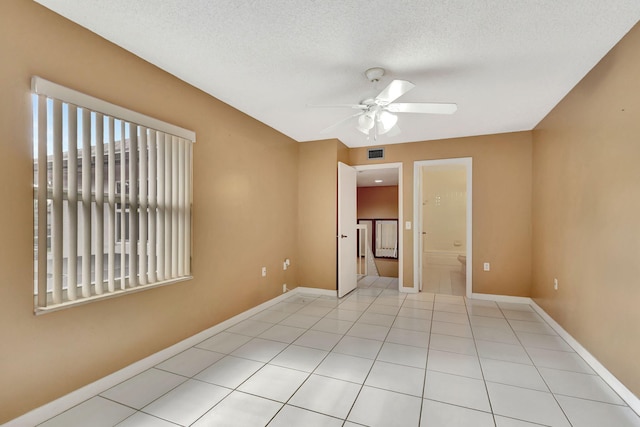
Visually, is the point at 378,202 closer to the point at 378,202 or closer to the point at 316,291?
the point at 378,202

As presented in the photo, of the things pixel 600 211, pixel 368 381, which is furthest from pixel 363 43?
pixel 368 381

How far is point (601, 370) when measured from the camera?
2.21 metres

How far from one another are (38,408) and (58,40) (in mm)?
2190

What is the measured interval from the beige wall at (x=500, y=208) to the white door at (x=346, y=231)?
1.48 m

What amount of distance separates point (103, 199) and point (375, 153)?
154 inches

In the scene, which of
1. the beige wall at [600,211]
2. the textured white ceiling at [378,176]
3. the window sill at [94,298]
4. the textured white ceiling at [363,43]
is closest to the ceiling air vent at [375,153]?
the textured white ceiling at [378,176]

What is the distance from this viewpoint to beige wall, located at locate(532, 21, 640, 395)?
6.24 ft

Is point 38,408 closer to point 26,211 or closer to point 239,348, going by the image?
point 26,211

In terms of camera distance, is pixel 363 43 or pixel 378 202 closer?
pixel 363 43

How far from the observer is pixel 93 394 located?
1.95m

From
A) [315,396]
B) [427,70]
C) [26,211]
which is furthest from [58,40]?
[315,396]

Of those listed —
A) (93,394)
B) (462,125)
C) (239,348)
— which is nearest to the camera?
(93,394)

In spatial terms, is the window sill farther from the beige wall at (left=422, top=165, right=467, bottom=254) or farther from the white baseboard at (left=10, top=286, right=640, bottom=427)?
the beige wall at (left=422, top=165, right=467, bottom=254)

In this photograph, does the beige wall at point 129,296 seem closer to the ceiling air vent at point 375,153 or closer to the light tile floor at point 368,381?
the light tile floor at point 368,381
